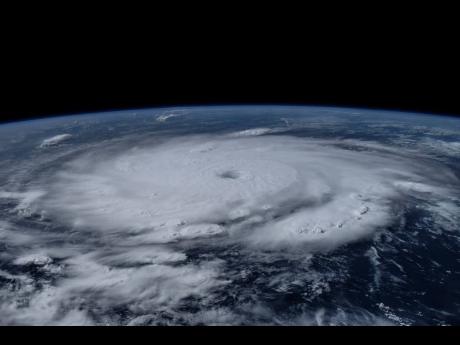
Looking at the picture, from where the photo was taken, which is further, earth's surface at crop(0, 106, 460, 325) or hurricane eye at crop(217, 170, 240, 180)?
hurricane eye at crop(217, 170, 240, 180)

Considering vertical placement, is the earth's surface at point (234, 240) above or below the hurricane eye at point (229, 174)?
below

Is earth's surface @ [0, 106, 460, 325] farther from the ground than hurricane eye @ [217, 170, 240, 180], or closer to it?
closer to it

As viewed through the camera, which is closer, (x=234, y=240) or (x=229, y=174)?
(x=234, y=240)

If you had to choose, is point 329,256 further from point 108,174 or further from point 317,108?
point 317,108

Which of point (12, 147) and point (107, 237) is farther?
point (12, 147)

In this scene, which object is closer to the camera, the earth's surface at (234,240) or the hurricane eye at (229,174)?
the earth's surface at (234,240)

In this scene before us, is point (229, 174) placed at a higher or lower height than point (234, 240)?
higher

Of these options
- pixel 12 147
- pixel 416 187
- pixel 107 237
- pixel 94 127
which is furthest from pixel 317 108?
pixel 107 237

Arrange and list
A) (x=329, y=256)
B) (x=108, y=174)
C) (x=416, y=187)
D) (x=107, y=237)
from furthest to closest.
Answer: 1. (x=108, y=174)
2. (x=416, y=187)
3. (x=107, y=237)
4. (x=329, y=256)
